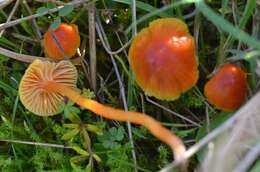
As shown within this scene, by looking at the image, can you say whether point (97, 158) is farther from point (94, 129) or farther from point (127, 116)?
point (127, 116)

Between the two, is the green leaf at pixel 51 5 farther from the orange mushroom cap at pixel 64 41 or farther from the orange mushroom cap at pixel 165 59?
the orange mushroom cap at pixel 165 59

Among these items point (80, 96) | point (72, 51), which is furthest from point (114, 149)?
point (72, 51)

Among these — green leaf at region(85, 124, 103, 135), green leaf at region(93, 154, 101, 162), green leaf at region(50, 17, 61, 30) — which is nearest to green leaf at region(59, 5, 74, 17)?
green leaf at region(50, 17, 61, 30)

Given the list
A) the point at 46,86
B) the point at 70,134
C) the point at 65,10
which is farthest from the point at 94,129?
the point at 65,10

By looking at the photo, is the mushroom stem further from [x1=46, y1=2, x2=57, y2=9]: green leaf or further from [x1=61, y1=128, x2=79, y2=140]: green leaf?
[x1=46, y1=2, x2=57, y2=9]: green leaf

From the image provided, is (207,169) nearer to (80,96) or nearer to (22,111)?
(80,96)

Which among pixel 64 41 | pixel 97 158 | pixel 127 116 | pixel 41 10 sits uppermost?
pixel 41 10
